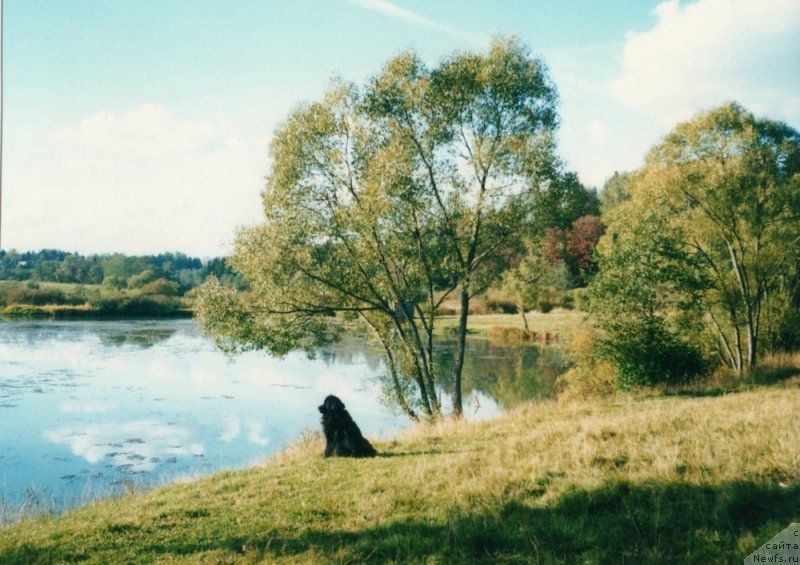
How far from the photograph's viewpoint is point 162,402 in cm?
2623

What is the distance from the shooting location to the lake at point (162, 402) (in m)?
16.9

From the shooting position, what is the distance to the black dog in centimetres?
1180

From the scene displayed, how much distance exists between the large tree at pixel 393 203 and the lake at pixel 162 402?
276 cm

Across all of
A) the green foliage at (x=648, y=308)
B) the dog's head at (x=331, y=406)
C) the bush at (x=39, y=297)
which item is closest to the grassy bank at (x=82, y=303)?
the bush at (x=39, y=297)

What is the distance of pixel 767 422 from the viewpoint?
866 centimetres

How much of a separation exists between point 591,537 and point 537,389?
78.4 ft

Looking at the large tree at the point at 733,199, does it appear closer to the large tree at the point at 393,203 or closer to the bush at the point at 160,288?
the large tree at the point at 393,203

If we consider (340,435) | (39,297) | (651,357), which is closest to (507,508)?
(340,435)

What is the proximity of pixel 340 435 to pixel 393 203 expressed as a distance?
889 cm

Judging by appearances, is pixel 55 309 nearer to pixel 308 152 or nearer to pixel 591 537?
pixel 308 152

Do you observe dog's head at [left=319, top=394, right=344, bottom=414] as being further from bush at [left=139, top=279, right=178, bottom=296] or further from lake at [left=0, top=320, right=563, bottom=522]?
bush at [left=139, top=279, right=178, bottom=296]

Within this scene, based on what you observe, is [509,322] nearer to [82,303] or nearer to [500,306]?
[500,306]

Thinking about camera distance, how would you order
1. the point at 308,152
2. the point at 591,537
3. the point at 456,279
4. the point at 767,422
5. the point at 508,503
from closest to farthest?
1. the point at 591,537
2. the point at 508,503
3. the point at 767,422
4. the point at 308,152
5. the point at 456,279

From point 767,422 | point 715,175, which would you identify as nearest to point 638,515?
point 767,422
